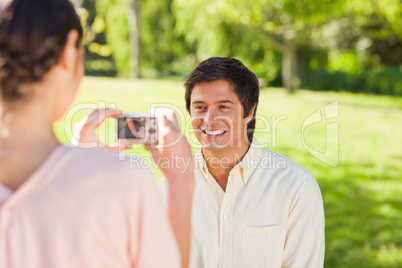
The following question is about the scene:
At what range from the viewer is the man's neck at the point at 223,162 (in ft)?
7.51

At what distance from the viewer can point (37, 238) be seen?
854mm

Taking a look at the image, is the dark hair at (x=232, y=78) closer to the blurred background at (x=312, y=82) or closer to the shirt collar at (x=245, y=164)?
the shirt collar at (x=245, y=164)

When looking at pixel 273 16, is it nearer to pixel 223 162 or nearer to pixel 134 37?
pixel 134 37

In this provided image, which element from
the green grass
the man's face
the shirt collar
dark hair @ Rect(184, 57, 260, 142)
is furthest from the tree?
the shirt collar

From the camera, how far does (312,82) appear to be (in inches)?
870

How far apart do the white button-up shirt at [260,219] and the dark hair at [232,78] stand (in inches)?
12.8

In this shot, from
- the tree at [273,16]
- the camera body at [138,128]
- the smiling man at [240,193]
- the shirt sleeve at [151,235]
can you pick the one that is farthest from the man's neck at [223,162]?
the tree at [273,16]

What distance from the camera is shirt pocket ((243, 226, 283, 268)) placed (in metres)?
2.03

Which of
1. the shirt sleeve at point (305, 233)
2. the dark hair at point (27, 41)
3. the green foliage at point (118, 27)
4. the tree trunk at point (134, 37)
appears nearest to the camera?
the dark hair at point (27, 41)

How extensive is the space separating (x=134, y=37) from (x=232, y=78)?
21.6m

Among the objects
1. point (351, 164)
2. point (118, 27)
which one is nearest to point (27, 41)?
point (351, 164)

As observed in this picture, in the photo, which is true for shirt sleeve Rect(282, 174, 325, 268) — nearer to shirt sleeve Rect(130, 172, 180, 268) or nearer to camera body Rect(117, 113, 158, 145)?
camera body Rect(117, 113, 158, 145)

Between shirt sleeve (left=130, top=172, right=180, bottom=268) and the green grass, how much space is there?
3.62 meters

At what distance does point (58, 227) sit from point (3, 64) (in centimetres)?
32
